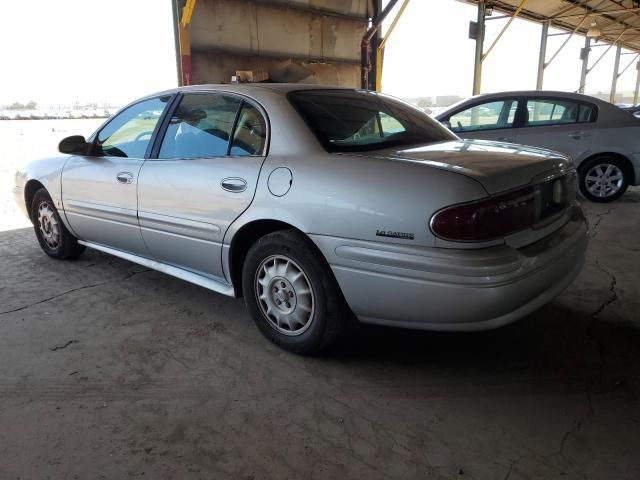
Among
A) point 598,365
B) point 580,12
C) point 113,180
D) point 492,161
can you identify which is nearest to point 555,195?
point 492,161

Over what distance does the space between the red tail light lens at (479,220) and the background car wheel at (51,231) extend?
339 centimetres

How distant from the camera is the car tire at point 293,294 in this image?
2.36 m

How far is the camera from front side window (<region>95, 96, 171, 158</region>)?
3.25 m

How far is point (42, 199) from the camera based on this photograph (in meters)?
4.19

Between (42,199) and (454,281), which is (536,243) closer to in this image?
(454,281)

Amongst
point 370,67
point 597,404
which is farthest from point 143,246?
point 370,67

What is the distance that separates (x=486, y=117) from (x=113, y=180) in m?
5.07

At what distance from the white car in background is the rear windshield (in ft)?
12.1

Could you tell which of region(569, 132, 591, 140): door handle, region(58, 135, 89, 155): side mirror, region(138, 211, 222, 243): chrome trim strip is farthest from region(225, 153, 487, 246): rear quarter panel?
region(569, 132, 591, 140): door handle

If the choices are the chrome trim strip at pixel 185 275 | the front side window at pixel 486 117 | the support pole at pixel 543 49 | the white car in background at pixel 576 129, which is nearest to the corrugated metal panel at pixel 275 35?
the front side window at pixel 486 117

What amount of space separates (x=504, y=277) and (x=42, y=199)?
3.94m

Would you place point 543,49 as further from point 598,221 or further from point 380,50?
point 598,221

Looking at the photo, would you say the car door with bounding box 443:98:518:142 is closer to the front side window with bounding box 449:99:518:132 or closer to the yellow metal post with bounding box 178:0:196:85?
the front side window with bounding box 449:99:518:132

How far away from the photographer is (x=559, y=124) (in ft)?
20.7
